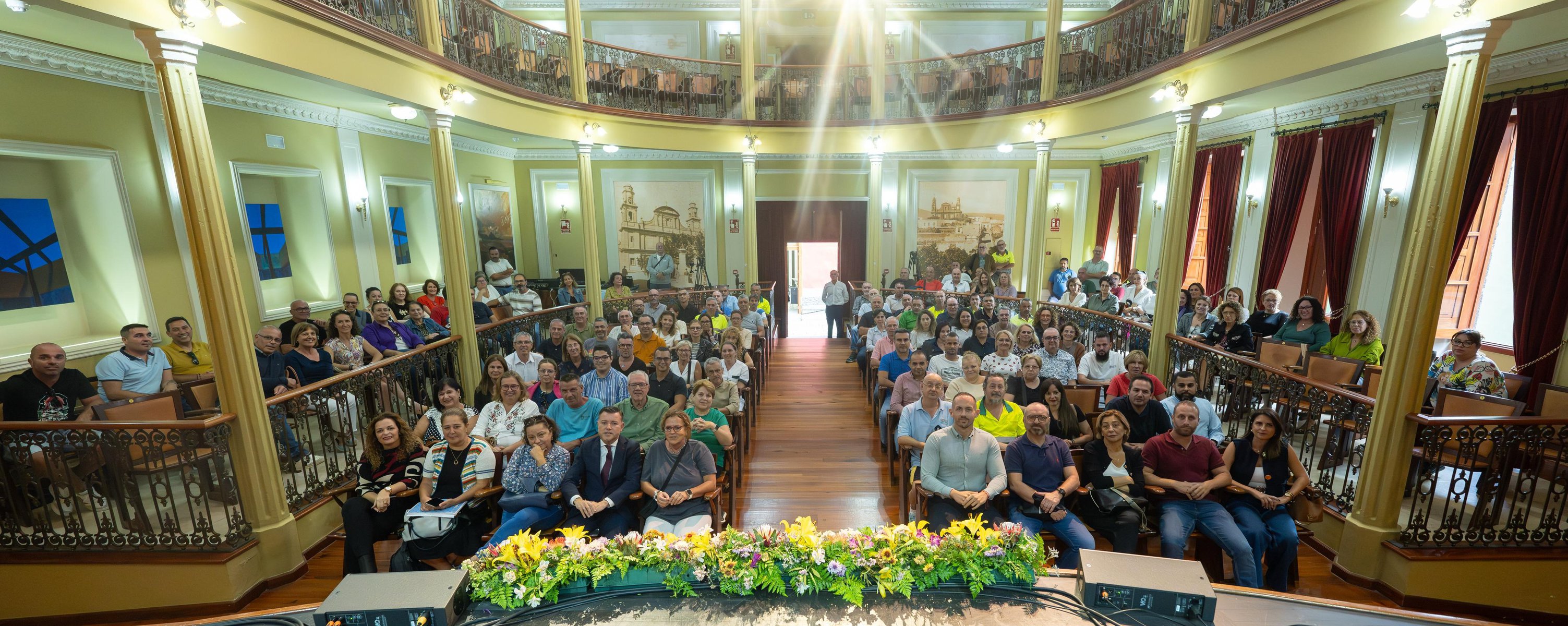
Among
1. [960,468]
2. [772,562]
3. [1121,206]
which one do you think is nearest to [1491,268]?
[1121,206]

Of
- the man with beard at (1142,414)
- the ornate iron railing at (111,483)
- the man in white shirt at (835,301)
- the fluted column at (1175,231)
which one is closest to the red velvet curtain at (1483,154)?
the fluted column at (1175,231)

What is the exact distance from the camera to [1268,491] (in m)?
3.76

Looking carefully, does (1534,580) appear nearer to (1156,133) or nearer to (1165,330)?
(1165,330)

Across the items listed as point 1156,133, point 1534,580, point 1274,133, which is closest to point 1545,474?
point 1534,580

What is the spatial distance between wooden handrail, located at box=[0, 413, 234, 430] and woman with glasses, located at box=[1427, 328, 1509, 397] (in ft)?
29.0

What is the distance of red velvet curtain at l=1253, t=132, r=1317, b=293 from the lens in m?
7.41

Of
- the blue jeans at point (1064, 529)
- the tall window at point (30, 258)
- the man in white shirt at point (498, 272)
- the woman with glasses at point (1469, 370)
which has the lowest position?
the blue jeans at point (1064, 529)

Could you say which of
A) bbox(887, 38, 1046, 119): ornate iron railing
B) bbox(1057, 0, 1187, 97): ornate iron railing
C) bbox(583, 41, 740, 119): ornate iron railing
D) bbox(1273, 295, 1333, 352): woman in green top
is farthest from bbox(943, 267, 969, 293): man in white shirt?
bbox(1273, 295, 1333, 352): woman in green top

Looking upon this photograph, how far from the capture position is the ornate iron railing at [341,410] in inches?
162

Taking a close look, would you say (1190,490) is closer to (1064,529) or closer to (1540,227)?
(1064,529)

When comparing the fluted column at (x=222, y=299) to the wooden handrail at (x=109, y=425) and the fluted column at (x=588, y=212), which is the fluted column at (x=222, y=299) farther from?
the fluted column at (x=588, y=212)

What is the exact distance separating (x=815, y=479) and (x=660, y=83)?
709cm

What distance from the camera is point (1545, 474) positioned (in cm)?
424

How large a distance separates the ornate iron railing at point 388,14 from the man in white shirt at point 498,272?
5290 millimetres
